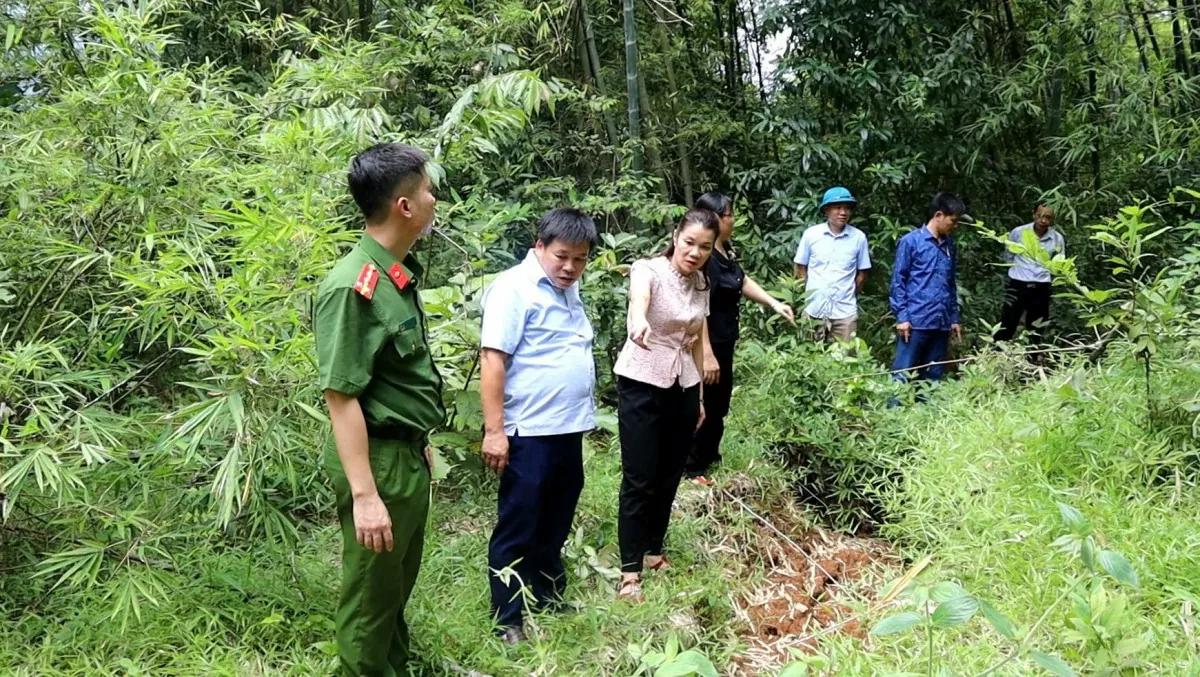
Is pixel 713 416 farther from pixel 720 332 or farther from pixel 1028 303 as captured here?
pixel 1028 303

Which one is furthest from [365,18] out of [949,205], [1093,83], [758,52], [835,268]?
[1093,83]

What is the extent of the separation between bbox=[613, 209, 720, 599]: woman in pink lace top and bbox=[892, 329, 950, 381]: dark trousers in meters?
2.44

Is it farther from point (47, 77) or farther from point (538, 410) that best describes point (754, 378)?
point (47, 77)

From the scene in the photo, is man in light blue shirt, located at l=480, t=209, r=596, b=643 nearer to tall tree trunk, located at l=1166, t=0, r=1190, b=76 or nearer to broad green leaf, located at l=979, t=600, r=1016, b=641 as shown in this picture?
broad green leaf, located at l=979, t=600, r=1016, b=641

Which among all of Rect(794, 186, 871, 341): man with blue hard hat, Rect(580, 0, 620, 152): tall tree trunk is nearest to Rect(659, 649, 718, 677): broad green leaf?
Rect(794, 186, 871, 341): man with blue hard hat

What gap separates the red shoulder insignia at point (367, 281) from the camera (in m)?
1.73

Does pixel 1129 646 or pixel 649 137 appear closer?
pixel 1129 646

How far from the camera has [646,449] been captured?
2604 mm

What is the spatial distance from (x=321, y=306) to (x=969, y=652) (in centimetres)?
188

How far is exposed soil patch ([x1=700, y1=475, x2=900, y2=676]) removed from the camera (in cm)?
248

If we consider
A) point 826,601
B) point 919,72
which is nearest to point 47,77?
point 826,601

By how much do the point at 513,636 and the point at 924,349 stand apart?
3301mm

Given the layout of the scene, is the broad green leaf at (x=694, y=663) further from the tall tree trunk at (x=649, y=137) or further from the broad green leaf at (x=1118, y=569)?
the tall tree trunk at (x=649, y=137)

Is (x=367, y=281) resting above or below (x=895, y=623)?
above
